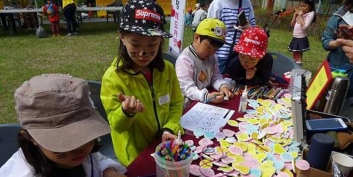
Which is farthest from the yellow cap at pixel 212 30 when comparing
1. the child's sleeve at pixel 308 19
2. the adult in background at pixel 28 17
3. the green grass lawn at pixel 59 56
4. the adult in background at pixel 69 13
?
the adult in background at pixel 28 17

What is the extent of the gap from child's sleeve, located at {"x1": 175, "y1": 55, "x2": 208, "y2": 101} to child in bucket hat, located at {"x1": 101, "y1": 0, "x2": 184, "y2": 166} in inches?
10.7

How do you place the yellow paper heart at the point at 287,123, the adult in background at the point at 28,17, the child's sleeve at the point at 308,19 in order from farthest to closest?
the adult in background at the point at 28,17
the child's sleeve at the point at 308,19
the yellow paper heart at the point at 287,123

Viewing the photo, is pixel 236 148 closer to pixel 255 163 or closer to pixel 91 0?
pixel 255 163

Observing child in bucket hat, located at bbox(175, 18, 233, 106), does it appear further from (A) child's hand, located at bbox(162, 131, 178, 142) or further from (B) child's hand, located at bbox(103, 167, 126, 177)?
(B) child's hand, located at bbox(103, 167, 126, 177)

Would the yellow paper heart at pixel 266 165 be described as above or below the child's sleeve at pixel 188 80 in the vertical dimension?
below

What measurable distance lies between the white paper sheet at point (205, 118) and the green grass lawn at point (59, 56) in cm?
241

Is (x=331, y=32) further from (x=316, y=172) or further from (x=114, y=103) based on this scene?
(x=114, y=103)

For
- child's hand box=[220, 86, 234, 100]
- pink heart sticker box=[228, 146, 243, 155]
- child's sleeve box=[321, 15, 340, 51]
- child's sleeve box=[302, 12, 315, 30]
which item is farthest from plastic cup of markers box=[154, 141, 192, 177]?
child's sleeve box=[302, 12, 315, 30]

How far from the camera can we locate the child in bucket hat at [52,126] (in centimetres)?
82

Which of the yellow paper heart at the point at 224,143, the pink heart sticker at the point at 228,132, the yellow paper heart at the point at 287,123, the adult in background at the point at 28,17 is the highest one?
the yellow paper heart at the point at 287,123

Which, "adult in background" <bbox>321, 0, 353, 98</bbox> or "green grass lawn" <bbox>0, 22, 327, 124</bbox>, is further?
"green grass lawn" <bbox>0, 22, 327, 124</bbox>

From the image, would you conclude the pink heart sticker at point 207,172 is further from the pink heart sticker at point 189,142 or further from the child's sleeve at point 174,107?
the child's sleeve at point 174,107

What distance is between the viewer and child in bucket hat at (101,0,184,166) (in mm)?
1297

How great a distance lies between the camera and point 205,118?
1603 millimetres
